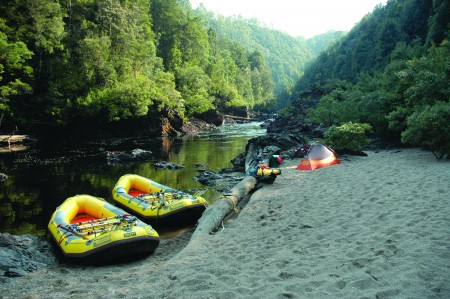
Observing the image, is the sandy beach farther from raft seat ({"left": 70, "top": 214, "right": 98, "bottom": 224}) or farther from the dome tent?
the dome tent

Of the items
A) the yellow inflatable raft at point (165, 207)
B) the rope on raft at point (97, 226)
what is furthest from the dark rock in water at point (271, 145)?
the rope on raft at point (97, 226)

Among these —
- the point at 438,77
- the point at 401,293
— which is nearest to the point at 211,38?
the point at 438,77

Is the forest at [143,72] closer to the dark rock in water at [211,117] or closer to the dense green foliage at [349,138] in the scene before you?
the dense green foliage at [349,138]

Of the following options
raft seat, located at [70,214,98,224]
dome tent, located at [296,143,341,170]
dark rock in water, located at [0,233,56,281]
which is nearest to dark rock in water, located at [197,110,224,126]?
dome tent, located at [296,143,341,170]

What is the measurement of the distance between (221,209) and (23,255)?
4665 mm

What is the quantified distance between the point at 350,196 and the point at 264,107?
88.1 meters

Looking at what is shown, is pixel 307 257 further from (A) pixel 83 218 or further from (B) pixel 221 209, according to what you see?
(A) pixel 83 218

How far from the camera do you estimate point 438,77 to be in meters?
14.2

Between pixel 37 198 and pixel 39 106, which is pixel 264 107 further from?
pixel 37 198

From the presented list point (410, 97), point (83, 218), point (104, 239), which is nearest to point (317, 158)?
point (410, 97)

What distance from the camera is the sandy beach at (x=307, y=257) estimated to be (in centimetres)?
419

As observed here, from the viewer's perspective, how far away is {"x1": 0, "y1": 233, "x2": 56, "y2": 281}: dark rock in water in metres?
6.51

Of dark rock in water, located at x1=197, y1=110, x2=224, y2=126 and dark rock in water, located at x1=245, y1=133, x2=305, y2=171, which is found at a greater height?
dark rock in water, located at x1=197, y1=110, x2=224, y2=126

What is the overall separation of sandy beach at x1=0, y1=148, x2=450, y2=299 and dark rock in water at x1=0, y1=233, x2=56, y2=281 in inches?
15.9
